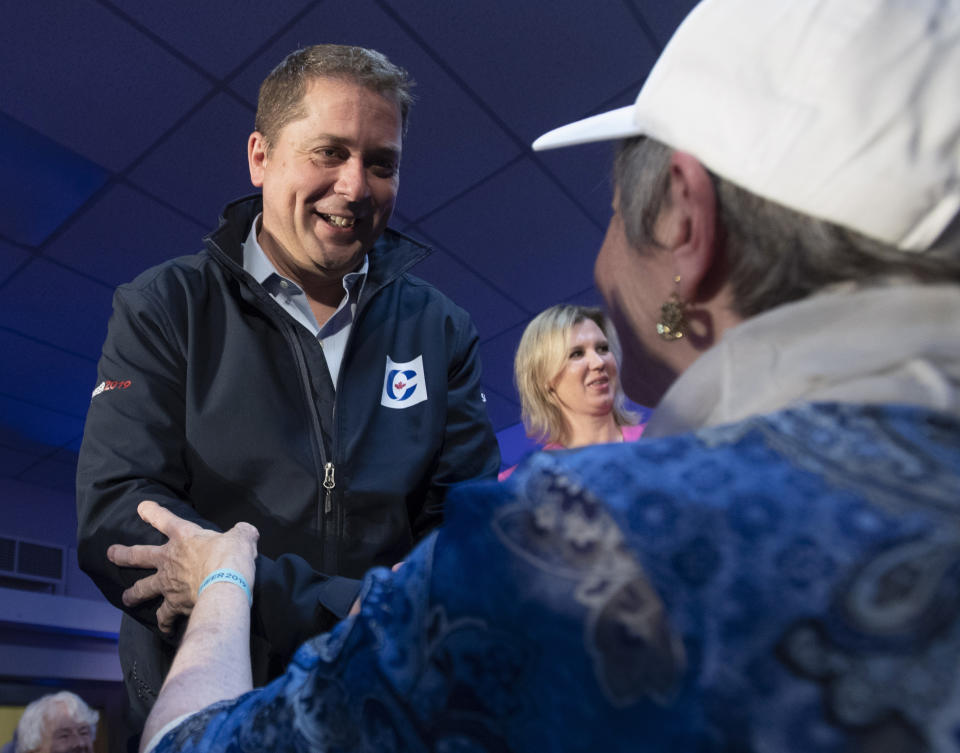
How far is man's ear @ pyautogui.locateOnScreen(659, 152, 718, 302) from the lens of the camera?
19.8 inches

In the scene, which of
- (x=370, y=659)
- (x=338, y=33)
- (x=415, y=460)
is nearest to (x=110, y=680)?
(x=338, y=33)

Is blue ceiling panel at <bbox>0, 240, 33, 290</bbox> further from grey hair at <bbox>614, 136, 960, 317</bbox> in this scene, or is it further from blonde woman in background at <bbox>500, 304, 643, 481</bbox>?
grey hair at <bbox>614, 136, 960, 317</bbox>

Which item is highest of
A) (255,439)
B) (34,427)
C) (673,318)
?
(34,427)

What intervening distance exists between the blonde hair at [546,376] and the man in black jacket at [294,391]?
2.69 feet

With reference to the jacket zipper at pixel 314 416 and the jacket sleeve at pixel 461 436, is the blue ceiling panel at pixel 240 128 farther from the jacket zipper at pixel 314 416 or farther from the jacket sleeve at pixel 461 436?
the jacket zipper at pixel 314 416

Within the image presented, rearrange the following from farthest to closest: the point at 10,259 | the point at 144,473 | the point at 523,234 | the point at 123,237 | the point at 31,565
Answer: the point at 31,565 < the point at 523,234 < the point at 10,259 < the point at 123,237 < the point at 144,473

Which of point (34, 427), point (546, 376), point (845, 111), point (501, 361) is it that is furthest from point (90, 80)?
point (34, 427)

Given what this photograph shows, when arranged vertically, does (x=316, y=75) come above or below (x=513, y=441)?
below

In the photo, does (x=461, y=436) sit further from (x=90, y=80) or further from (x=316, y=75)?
(x=90, y=80)

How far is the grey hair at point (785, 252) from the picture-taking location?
42 cm

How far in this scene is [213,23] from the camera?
2223 mm

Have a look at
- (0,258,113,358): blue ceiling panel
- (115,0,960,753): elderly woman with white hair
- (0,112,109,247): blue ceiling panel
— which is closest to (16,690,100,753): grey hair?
(0,258,113,358): blue ceiling panel

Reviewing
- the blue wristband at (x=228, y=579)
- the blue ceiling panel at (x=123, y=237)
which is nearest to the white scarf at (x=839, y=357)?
the blue wristband at (x=228, y=579)

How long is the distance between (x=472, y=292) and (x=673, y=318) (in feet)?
10.6
